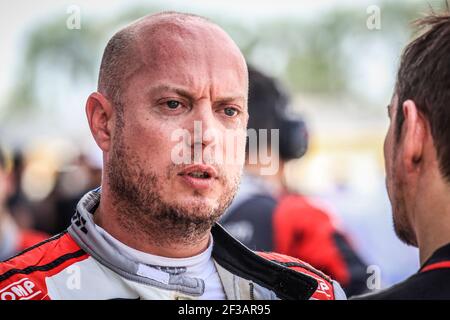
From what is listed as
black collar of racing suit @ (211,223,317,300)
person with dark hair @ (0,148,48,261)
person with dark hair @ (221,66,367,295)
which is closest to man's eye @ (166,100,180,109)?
black collar of racing suit @ (211,223,317,300)

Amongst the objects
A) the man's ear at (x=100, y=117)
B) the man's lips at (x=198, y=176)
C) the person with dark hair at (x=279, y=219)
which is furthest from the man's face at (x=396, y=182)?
the person with dark hair at (x=279, y=219)

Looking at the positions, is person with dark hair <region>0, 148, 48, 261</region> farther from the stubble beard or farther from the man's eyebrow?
the man's eyebrow

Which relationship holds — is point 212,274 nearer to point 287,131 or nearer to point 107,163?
point 107,163

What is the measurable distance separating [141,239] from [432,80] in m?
0.74

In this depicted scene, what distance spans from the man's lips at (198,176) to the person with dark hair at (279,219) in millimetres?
1215

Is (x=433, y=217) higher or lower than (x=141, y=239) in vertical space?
higher

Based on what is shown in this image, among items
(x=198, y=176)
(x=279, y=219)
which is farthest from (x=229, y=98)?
(x=279, y=219)

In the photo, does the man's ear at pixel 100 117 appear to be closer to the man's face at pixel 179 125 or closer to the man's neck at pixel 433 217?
the man's face at pixel 179 125

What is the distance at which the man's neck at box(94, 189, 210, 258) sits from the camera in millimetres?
1686

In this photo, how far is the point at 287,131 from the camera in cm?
326

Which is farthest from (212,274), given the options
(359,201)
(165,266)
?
(359,201)

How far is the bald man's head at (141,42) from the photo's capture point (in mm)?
1631

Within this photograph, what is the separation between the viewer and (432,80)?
58.1 inches

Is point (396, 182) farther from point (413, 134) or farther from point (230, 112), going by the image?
point (230, 112)
